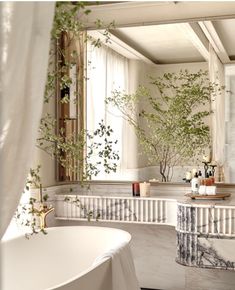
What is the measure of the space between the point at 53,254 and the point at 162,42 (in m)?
1.84

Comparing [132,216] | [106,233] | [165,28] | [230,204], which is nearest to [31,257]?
[106,233]

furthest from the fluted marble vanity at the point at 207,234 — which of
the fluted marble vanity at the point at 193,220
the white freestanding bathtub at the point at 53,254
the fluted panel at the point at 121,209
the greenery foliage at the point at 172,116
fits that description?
the greenery foliage at the point at 172,116

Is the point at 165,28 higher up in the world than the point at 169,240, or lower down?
higher up

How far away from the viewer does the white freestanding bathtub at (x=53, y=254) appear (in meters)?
2.84

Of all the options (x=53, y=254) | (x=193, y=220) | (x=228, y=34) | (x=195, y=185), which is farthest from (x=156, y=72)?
(x=53, y=254)

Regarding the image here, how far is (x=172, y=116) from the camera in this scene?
3.66m

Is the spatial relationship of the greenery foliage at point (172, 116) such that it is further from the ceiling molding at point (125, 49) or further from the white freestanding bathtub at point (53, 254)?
the white freestanding bathtub at point (53, 254)

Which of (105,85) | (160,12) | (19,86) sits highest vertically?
(160,12)

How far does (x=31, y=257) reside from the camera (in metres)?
2.97

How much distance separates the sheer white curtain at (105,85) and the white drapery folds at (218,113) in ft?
2.31

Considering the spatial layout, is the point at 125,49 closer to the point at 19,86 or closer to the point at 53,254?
the point at 53,254

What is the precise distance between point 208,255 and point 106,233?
0.70 meters

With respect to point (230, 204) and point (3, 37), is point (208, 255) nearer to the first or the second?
point (230, 204)

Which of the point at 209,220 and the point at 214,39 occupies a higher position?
the point at 214,39
